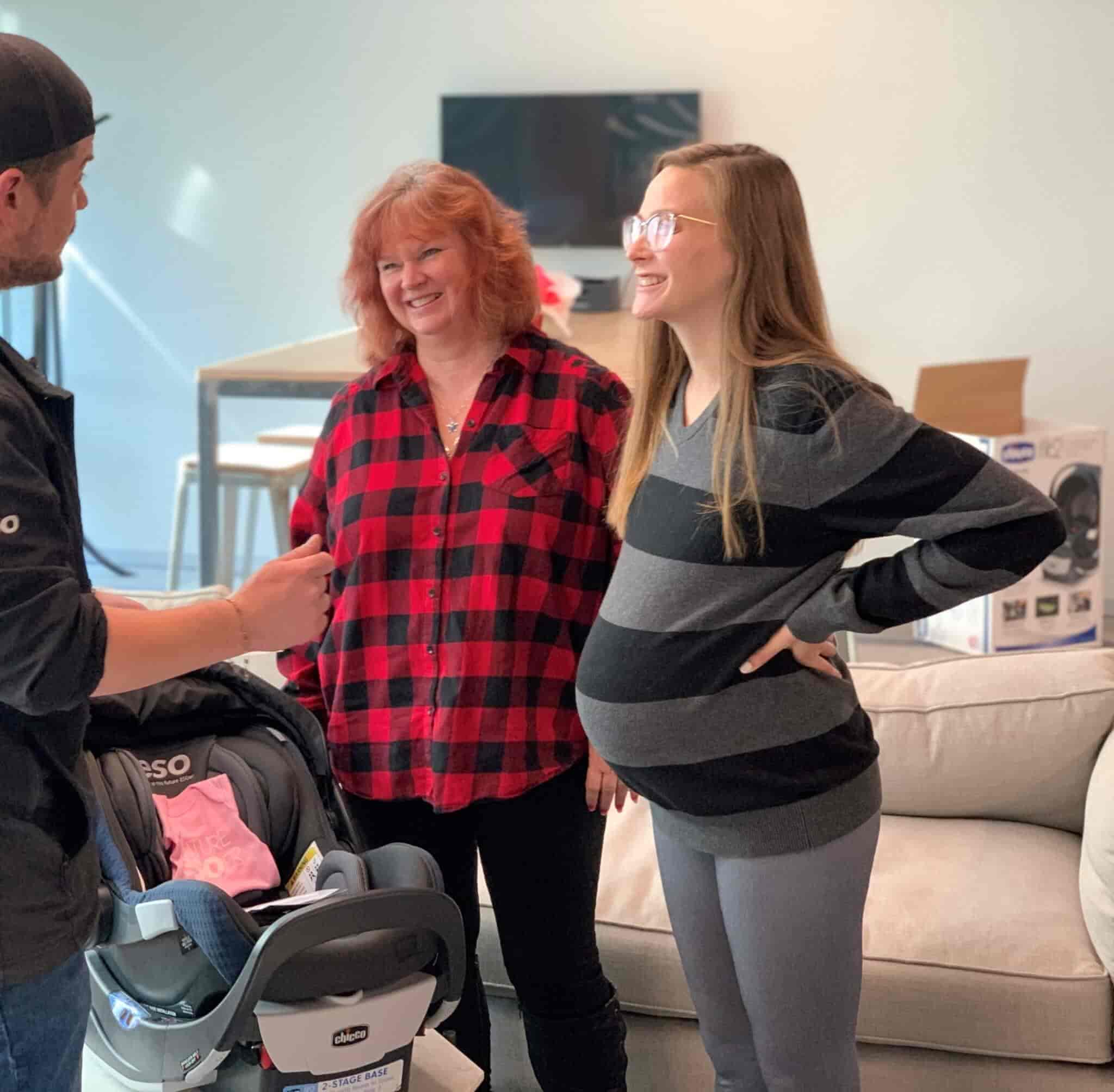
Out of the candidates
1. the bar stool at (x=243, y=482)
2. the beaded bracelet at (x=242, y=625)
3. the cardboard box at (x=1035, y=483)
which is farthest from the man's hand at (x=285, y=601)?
the cardboard box at (x=1035, y=483)

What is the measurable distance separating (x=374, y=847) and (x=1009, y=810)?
113cm

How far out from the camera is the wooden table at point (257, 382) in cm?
341

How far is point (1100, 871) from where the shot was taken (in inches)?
71.4

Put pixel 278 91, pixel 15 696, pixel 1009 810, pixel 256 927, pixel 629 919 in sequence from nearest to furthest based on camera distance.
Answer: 1. pixel 15 696
2. pixel 256 927
3. pixel 629 919
4. pixel 1009 810
5. pixel 278 91

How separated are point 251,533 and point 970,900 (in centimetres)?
378

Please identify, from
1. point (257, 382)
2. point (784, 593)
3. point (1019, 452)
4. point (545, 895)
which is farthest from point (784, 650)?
point (1019, 452)

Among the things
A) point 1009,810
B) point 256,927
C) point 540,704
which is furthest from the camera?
point 1009,810

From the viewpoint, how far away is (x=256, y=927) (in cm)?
129

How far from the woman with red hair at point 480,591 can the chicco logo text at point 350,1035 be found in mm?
343

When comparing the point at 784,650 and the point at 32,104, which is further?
the point at 784,650

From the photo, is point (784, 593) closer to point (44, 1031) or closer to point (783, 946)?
point (783, 946)

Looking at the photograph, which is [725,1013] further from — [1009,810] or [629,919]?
[1009,810]

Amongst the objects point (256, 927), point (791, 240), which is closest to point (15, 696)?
point (256, 927)

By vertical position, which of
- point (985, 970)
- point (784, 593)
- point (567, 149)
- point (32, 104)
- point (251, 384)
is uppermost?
point (567, 149)
